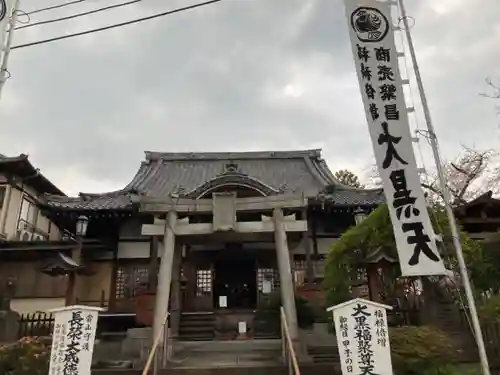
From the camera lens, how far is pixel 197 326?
15.3 m

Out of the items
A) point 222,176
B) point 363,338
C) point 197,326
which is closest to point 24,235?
point 222,176

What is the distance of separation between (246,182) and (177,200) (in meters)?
5.67

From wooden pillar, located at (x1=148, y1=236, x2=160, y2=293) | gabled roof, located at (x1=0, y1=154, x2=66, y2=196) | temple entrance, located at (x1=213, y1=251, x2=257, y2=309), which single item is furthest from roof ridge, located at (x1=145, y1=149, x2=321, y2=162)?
wooden pillar, located at (x1=148, y1=236, x2=160, y2=293)

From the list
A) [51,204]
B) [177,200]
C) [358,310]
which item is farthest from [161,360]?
[51,204]

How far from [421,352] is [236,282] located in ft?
37.9

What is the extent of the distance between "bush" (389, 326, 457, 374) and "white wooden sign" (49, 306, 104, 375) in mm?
5728

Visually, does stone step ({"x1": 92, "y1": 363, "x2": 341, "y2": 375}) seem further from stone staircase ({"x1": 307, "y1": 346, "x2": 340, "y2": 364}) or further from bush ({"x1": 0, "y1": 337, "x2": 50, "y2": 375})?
bush ({"x1": 0, "y1": 337, "x2": 50, "y2": 375})

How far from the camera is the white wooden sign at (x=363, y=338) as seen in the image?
6867 mm

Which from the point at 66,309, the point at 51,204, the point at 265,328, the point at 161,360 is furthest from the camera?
the point at 51,204

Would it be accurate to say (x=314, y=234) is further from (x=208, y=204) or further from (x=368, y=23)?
(x=368, y=23)

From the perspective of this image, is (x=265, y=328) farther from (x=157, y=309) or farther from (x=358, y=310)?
(x=358, y=310)

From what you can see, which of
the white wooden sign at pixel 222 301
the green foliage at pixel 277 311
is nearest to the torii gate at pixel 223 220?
the green foliage at pixel 277 311

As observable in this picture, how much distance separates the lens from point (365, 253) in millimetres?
11844

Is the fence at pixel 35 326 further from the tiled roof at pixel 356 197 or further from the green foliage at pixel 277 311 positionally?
the tiled roof at pixel 356 197
